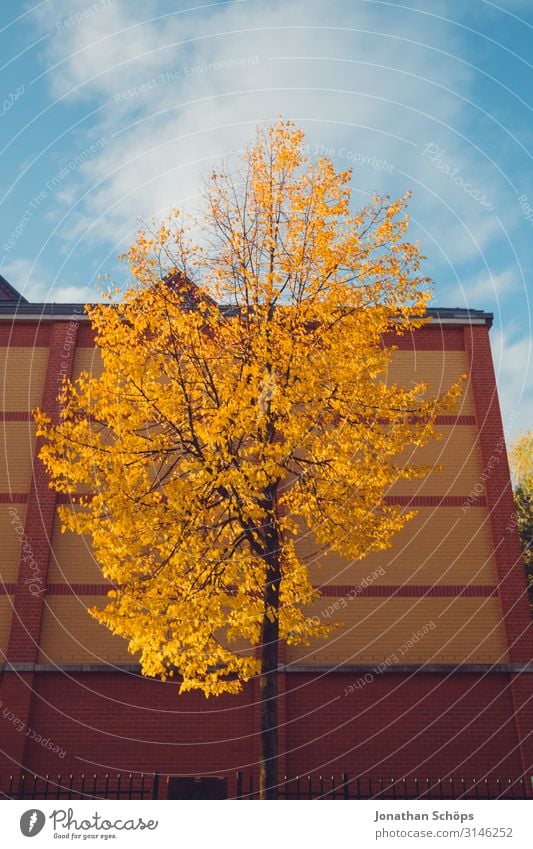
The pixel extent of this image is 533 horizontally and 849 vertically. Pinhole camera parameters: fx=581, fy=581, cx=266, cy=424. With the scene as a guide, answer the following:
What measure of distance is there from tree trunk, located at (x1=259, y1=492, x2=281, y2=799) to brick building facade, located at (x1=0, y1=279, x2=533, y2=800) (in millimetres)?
4692

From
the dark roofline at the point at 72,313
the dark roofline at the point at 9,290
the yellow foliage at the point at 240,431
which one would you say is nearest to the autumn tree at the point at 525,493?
the dark roofline at the point at 72,313

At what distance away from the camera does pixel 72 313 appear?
1627 cm

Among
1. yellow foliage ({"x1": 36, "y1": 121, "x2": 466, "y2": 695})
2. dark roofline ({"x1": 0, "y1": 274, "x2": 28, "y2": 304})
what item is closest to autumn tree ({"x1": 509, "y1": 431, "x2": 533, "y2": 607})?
yellow foliage ({"x1": 36, "y1": 121, "x2": 466, "y2": 695})

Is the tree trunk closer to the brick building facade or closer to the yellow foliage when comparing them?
the yellow foliage

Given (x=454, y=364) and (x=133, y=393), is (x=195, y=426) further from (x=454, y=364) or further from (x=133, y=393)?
(x=454, y=364)

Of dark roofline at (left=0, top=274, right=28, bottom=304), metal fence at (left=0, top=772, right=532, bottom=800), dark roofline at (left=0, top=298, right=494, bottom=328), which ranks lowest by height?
metal fence at (left=0, top=772, right=532, bottom=800)

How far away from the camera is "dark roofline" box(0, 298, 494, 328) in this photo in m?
16.3

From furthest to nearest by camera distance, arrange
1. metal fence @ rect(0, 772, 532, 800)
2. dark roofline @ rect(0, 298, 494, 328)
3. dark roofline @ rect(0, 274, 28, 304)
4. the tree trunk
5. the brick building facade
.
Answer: dark roofline @ rect(0, 274, 28, 304), dark roofline @ rect(0, 298, 494, 328), the brick building facade, metal fence @ rect(0, 772, 532, 800), the tree trunk

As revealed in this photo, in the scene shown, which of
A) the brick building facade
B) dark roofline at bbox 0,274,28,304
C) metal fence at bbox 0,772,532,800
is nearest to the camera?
metal fence at bbox 0,772,532,800

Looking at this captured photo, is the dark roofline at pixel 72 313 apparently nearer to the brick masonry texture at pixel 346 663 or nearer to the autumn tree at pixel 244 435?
the brick masonry texture at pixel 346 663

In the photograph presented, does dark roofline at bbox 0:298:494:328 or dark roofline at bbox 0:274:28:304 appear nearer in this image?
dark roofline at bbox 0:298:494:328

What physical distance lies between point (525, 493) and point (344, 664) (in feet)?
51.0

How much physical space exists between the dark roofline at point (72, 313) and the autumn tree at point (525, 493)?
10913 millimetres

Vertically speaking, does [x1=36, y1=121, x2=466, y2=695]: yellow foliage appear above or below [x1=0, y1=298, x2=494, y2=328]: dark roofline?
below
